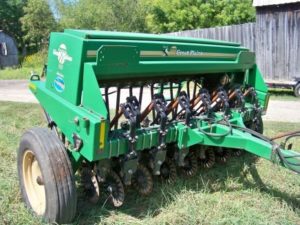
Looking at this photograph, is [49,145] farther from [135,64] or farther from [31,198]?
[135,64]

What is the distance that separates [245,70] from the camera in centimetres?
495

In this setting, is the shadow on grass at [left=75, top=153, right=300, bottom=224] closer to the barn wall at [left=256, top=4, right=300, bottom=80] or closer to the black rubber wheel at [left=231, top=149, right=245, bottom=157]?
the black rubber wheel at [left=231, top=149, right=245, bottom=157]

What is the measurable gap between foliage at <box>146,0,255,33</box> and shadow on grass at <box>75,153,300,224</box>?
1909 cm

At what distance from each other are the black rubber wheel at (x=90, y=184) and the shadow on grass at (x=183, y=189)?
84 millimetres

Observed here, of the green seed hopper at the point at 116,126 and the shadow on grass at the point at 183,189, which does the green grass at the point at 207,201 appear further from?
the green seed hopper at the point at 116,126

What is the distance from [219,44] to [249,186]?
1.49m

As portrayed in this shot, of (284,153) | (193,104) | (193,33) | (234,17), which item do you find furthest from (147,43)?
Answer: (234,17)

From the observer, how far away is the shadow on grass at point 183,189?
11.5 ft

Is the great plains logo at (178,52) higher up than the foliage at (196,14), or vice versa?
the foliage at (196,14)

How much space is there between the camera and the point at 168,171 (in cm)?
405

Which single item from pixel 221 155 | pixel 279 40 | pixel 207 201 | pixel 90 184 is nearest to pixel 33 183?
pixel 90 184

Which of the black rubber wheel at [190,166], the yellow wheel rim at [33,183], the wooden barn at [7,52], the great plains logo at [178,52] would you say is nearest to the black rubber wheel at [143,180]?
the black rubber wheel at [190,166]

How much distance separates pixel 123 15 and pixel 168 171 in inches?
1032

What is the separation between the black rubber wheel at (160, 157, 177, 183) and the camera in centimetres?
404
